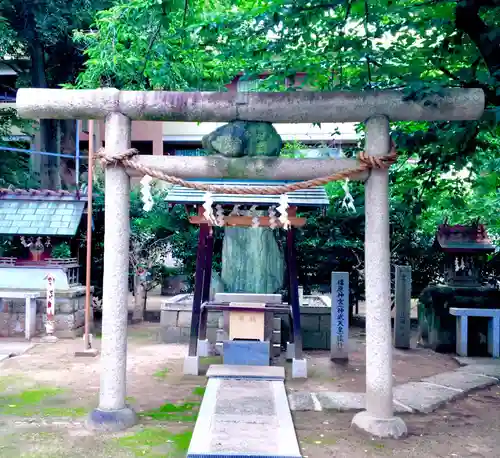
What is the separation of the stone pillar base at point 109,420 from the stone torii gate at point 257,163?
1 centimetres

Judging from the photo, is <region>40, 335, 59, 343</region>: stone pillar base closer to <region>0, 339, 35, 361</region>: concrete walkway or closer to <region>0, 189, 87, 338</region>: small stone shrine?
<region>0, 339, 35, 361</region>: concrete walkway

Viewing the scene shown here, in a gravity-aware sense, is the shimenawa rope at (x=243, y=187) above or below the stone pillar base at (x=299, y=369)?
above

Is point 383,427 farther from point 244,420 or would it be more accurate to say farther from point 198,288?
point 198,288

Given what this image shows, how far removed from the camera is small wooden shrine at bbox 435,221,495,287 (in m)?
11.2

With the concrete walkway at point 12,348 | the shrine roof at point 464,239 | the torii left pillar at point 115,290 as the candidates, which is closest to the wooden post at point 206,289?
the concrete walkway at point 12,348

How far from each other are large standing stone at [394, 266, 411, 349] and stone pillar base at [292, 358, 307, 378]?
3735mm

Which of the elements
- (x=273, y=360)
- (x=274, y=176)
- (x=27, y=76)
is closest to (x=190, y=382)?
(x=273, y=360)

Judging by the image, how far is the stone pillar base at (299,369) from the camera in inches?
346

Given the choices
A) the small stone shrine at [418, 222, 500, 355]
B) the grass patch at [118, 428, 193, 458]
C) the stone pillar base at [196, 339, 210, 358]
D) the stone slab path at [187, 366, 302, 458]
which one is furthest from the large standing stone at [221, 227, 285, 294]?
the grass patch at [118, 428, 193, 458]

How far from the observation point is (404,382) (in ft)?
27.7

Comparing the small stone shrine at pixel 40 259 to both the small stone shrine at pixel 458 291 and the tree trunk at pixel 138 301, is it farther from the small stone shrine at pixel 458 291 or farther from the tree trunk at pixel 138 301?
the small stone shrine at pixel 458 291

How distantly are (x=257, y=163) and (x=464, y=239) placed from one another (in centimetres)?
739

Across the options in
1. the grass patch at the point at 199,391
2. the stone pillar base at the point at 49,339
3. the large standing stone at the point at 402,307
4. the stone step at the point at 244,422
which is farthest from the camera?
the stone pillar base at the point at 49,339

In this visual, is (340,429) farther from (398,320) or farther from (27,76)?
(27,76)
